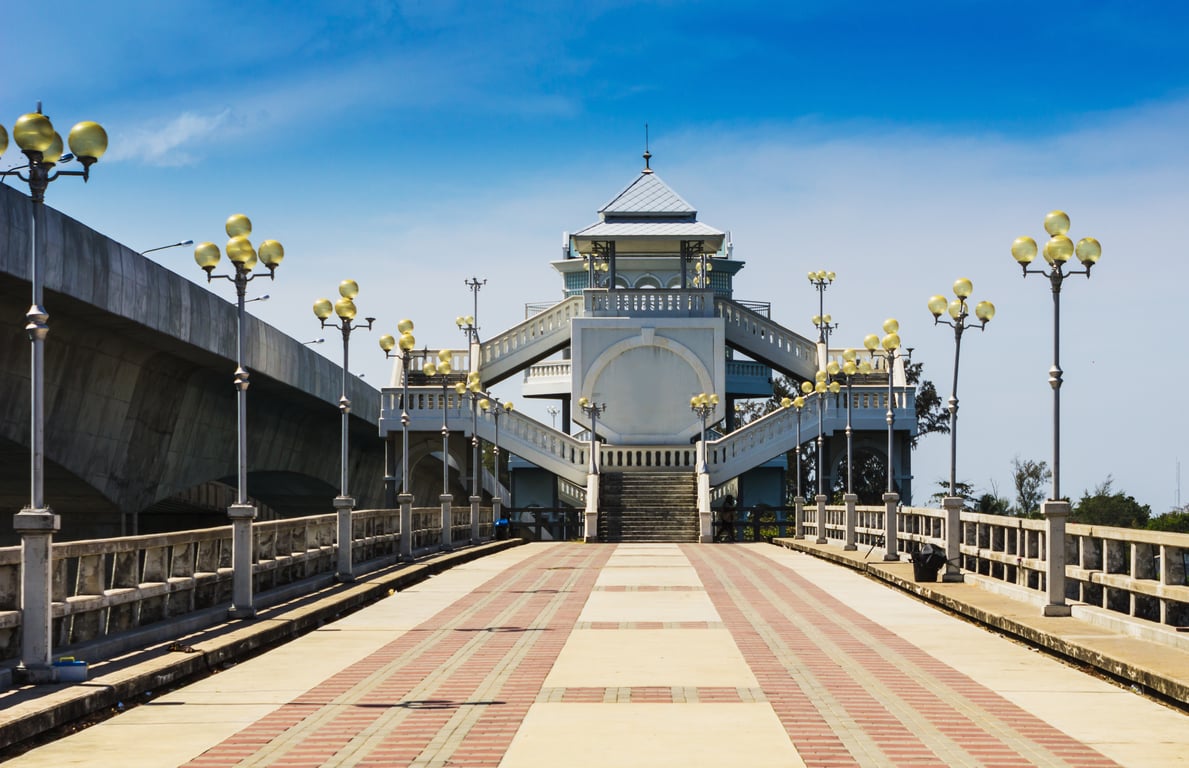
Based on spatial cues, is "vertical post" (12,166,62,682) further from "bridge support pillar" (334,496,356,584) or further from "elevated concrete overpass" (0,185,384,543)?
"bridge support pillar" (334,496,356,584)

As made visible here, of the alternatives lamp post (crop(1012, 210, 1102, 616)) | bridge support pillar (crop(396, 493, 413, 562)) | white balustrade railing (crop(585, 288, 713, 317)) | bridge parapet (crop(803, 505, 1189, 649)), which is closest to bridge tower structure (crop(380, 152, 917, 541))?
white balustrade railing (crop(585, 288, 713, 317))

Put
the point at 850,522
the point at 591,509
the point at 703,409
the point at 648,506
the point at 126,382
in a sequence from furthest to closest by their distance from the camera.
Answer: the point at 703,409, the point at 648,506, the point at 591,509, the point at 850,522, the point at 126,382

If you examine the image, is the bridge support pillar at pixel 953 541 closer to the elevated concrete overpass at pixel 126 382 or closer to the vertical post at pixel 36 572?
the elevated concrete overpass at pixel 126 382

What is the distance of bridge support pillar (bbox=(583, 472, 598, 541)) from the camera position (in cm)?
4900

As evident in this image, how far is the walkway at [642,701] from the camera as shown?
33.1 ft

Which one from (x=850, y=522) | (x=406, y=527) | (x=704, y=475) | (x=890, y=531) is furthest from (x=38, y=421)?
(x=704, y=475)

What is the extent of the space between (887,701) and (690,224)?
51.9 meters

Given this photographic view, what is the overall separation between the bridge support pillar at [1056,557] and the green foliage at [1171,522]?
36.6m

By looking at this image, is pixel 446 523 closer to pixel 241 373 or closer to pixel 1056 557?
pixel 241 373

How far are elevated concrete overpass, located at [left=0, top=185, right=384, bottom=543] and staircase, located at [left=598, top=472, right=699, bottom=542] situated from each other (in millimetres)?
9166

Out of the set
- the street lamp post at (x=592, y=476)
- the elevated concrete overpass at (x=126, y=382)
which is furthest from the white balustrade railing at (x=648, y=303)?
the elevated concrete overpass at (x=126, y=382)

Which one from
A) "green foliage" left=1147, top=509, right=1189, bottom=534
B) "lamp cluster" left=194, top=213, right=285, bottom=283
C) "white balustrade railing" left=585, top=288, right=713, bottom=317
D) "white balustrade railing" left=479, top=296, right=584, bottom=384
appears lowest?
"green foliage" left=1147, top=509, right=1189, bottom=534

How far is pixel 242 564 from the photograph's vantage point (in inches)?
712

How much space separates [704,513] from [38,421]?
120 feet
